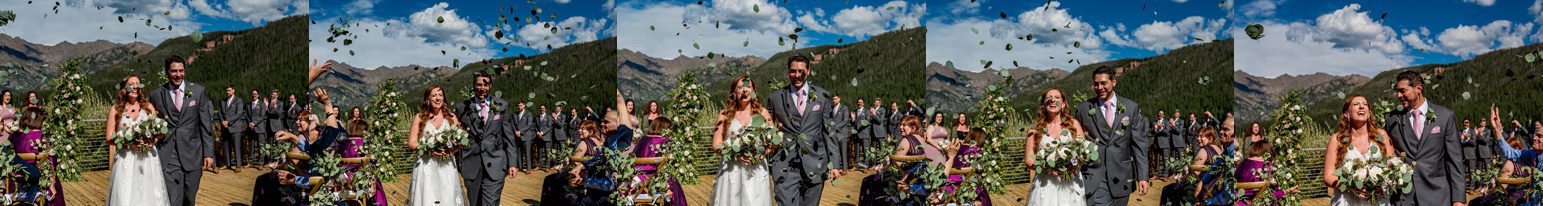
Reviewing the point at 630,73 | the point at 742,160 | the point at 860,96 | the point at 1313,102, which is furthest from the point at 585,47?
the point at 1313,102

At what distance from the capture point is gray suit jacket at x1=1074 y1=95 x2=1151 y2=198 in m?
5.21

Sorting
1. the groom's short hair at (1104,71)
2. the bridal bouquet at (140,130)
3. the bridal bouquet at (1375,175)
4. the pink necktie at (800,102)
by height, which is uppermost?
the groom's short hair at (1104,71)

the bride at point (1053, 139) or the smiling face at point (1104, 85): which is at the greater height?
the smiling face at point (1104, 85)

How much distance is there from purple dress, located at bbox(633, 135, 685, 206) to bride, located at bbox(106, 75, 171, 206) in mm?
2479

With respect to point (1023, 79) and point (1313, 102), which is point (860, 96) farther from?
point (1313, 102)

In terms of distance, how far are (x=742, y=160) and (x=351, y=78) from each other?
6.74 ft

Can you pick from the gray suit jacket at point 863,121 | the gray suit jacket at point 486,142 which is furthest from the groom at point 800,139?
the gray suit jacket at point 486,142

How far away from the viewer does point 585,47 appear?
5.54m

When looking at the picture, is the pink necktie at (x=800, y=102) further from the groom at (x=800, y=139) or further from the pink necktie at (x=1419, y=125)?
the pink necktie at (x=1419, y=125)

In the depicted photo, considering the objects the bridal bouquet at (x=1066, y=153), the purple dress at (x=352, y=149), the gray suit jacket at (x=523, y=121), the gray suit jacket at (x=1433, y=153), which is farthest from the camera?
the purple dress at (x=352, y=149)

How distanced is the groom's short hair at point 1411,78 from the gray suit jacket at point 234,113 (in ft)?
18.7

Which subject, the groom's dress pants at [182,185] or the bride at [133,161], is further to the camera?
the groom's dress pants at [182,185]

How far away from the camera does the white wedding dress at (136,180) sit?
18.6 ft

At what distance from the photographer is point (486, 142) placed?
5.75m
